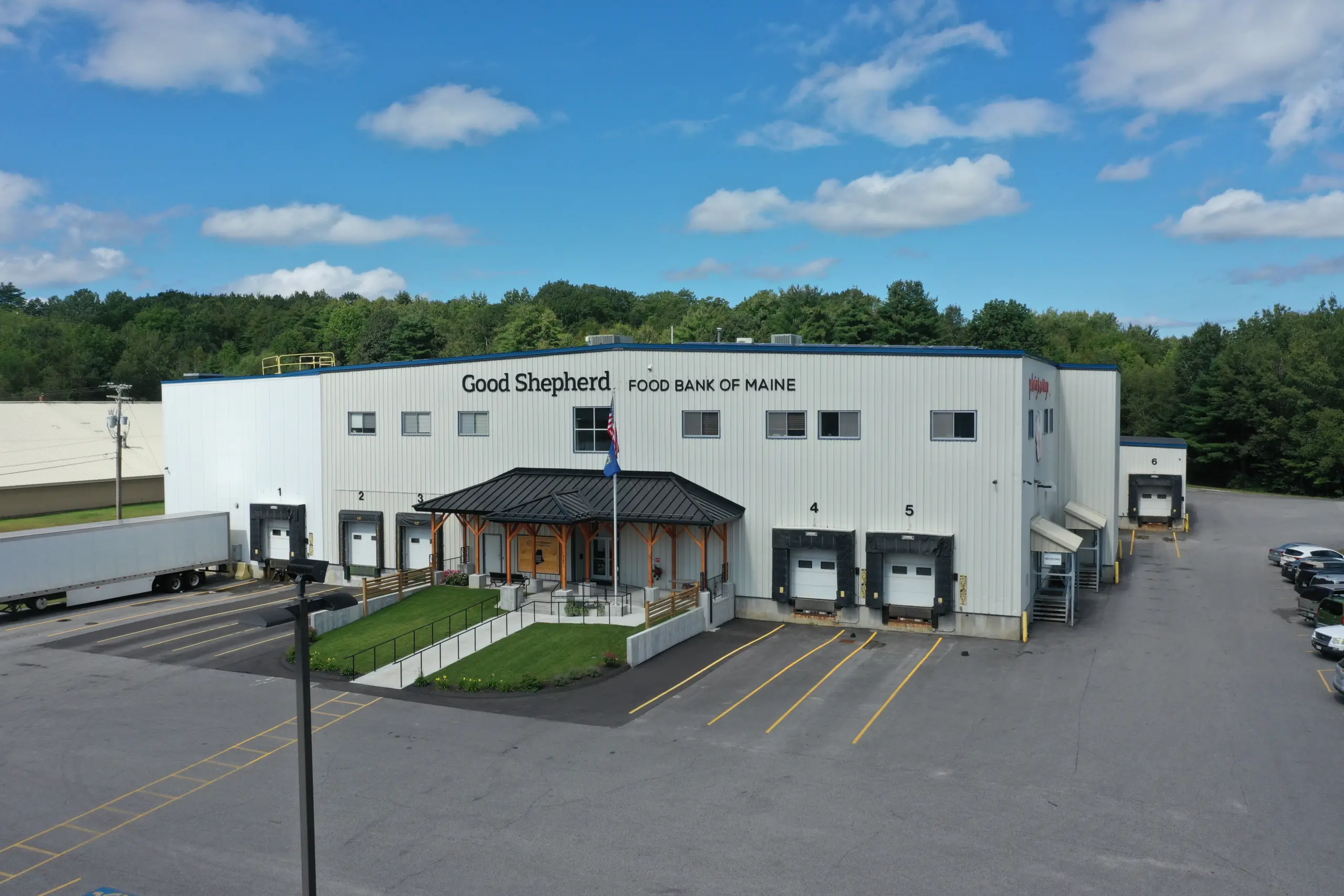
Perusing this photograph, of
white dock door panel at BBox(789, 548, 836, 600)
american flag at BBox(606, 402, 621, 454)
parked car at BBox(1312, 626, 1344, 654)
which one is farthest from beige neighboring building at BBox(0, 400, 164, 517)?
parked car at BBox(1312, 626, 1344, 654)

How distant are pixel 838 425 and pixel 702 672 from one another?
11.2m

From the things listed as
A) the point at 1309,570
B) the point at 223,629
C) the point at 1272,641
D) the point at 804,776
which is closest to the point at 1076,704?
the point at 804,776

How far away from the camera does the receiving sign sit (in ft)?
124

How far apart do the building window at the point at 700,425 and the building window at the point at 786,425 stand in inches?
80.1

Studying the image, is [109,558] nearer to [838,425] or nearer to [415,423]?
[415,423]

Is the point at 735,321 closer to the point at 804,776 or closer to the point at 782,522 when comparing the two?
the point at 782,522

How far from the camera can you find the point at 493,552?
39.9 metres

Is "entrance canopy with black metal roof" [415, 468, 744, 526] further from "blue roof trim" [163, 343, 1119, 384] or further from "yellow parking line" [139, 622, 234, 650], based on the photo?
"yellow parking line" [139, 622, 234, 650]

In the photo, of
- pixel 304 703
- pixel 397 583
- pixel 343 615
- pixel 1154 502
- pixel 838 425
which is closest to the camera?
pixel 304 703

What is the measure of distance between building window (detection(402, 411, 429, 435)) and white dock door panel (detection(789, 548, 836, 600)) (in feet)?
57.0

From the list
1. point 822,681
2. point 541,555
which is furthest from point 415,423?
point 822,681

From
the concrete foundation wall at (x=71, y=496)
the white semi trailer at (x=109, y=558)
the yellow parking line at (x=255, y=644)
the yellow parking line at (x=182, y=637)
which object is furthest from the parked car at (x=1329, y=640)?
the concrete foundation wall at (x=71, y=496)

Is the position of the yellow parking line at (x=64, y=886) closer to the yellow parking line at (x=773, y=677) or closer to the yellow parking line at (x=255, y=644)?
the yellow parking line at (x=773, y=677)

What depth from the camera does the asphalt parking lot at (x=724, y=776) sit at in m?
16.0
